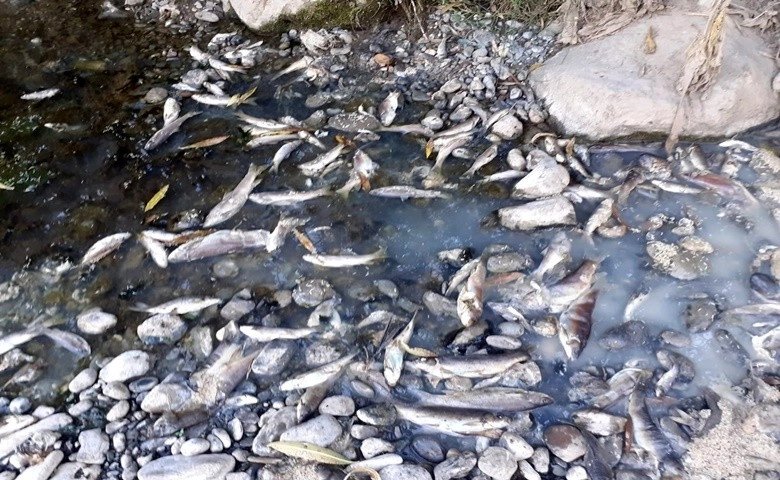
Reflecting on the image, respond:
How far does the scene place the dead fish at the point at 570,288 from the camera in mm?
4012

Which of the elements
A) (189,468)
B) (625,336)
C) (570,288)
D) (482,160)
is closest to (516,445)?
(625,336)

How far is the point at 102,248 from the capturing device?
14.3 feet

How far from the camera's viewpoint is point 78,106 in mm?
5652

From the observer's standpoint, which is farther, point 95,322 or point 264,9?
point 264,9

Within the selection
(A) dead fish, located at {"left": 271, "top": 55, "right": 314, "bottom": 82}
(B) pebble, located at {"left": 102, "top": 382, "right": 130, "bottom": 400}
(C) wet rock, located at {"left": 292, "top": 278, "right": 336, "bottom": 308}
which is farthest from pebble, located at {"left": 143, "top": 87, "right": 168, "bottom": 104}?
(B) pebble, located at {"left": 102, "top": 382, "right": 130, "bottom": 400}

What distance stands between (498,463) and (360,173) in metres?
2.71

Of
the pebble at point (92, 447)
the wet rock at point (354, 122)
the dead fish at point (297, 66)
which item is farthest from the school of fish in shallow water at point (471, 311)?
the dead fish at point (297, 66)

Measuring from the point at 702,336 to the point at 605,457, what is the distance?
1.22 m

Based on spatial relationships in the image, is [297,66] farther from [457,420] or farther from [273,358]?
[457,420]

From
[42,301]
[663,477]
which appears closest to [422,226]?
[663,477]

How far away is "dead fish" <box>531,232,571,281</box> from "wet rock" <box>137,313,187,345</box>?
8.50 ft

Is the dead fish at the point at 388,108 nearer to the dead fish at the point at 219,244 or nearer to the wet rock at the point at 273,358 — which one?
the dead fish at the point at 219,244

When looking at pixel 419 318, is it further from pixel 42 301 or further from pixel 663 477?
pixel 42 301

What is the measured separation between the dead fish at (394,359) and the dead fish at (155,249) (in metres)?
1.92
